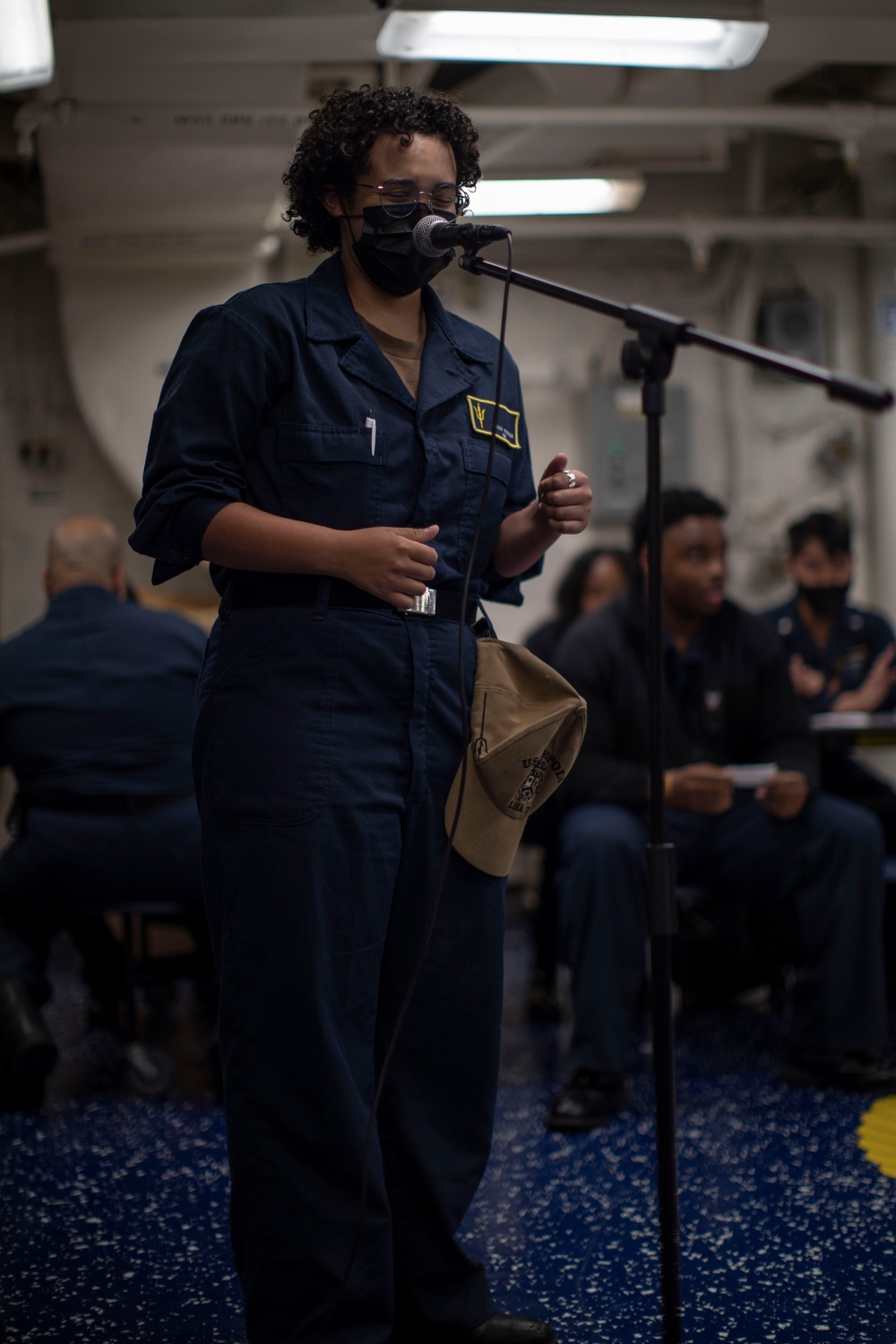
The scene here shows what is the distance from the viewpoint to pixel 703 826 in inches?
116

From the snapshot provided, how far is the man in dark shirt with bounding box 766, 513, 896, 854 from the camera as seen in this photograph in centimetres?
409

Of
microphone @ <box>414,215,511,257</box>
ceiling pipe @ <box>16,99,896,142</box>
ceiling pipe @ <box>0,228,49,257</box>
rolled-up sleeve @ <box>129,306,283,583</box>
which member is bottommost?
rolled-up sleeve @ <box>129,306,283,583</box>

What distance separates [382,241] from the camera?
1452 mm

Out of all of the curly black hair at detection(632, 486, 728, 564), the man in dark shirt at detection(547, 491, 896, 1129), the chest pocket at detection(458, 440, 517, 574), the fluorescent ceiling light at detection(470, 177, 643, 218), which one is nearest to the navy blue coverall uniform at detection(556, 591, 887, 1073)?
the man in dark shirt at detection(547, 491, 896, 1129)

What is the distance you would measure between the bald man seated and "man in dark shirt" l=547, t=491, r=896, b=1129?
96cm

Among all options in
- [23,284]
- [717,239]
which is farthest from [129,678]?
[717,239]

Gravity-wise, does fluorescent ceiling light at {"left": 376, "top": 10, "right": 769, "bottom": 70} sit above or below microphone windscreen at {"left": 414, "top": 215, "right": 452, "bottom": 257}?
above

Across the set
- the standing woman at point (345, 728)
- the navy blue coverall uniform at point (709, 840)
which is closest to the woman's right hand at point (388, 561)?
the standing woman at point (345, 728)

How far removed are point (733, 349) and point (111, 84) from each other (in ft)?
9.72

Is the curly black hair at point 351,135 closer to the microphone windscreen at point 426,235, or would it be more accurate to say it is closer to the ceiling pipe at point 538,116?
the microphone windscreen at point 426,235

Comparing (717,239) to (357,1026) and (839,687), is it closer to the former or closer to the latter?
(839,687)

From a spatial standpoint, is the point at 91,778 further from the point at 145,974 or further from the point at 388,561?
the point at 388,561

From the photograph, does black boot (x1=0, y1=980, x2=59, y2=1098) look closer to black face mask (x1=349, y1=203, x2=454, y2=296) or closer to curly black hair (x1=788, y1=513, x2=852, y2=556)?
black face mask (x1=349, y1=203, x2=454, y2=296)

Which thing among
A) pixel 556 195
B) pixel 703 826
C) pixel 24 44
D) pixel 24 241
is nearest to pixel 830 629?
pixel 703 826
